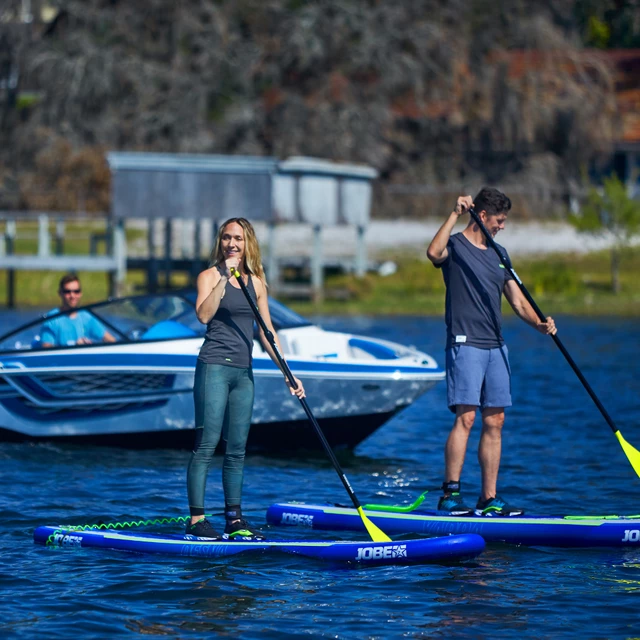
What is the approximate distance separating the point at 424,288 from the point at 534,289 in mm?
3060

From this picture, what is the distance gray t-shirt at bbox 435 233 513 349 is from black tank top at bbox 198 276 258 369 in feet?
4.93

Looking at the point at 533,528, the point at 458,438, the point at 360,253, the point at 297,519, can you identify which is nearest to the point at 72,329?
the point at 297,519

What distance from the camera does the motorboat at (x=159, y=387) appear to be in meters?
12.8

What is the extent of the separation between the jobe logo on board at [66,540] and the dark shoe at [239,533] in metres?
1.01

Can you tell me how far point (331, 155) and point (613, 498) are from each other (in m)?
37.0

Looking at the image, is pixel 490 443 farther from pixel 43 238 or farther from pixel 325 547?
pixel 43 238

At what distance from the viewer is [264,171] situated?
34500mm

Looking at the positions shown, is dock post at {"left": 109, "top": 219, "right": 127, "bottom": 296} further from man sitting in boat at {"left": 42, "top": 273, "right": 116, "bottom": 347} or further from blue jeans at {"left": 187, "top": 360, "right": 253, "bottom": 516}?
blue jeans at {"left": 187, "top": 360, "right": 253, "bottom": 516}

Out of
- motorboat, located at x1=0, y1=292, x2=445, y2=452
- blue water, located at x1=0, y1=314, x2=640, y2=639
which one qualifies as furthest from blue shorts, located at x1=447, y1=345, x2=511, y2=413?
motorboat, located at x1=0, y1=292, x2=445, y2=452

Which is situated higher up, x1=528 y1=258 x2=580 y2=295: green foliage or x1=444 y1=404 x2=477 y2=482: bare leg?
x1=528 y1=258 x2=580 y2=295: green foliage

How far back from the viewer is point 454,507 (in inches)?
366

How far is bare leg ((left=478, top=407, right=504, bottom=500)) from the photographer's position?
912 centimetres

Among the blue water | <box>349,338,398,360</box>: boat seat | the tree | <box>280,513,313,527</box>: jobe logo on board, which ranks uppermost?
the tree

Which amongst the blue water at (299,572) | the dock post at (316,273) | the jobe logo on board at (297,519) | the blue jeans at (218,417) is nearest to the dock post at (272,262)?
the dock post at (316,273)
